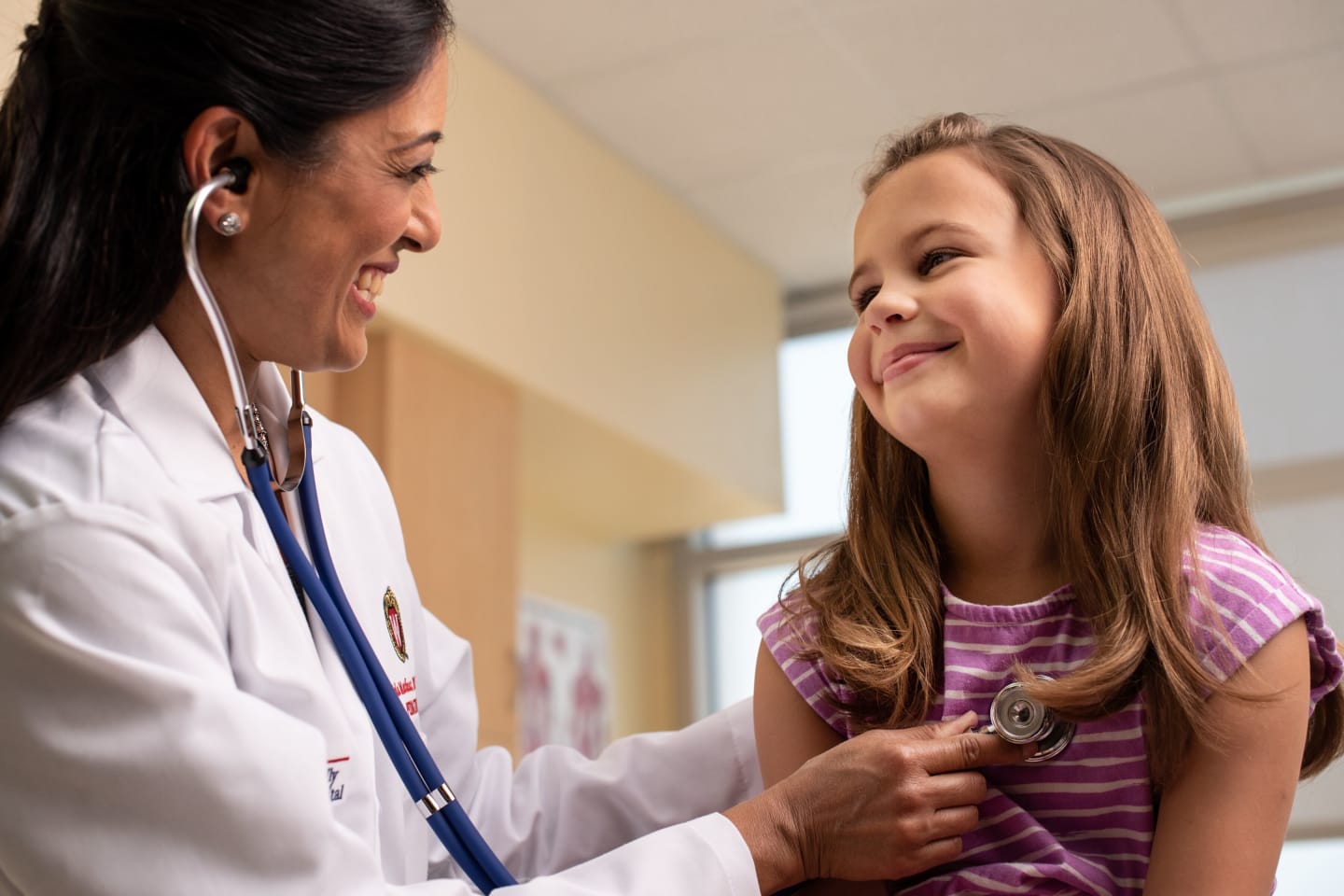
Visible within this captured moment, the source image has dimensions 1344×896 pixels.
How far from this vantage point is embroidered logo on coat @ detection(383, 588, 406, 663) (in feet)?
5.07

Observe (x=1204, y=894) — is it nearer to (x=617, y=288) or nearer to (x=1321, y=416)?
(x=617, y=288)

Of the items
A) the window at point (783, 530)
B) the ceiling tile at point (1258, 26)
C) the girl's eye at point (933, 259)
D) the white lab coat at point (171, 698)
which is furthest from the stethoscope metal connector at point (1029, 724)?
the window at point (783, 530)

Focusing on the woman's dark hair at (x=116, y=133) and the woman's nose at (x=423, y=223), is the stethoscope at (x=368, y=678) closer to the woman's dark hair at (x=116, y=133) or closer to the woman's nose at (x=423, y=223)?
the woman's dark hair at (x=116, y=133)

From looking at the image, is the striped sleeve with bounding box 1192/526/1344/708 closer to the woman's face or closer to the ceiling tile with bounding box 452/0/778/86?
the woman's face

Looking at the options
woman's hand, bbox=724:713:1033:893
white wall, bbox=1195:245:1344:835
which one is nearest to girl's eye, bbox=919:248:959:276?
woman's hand, bbox=724:713:1033:893

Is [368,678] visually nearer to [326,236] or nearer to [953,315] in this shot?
[326,236]

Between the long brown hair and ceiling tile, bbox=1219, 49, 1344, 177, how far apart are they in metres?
2.93

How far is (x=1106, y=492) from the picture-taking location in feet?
4.38

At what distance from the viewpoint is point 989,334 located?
1356mm

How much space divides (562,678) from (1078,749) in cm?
385

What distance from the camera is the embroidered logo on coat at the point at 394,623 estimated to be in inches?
60.9

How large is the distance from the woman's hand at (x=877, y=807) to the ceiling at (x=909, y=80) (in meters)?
2.80

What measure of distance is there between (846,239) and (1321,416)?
1625 mm

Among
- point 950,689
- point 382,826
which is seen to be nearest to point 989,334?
point 950,689
